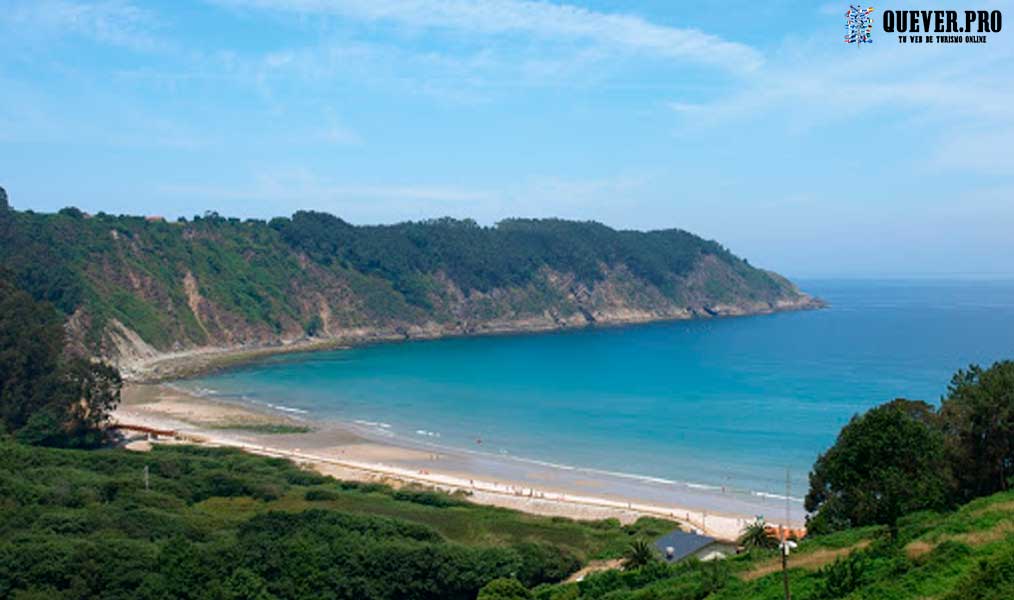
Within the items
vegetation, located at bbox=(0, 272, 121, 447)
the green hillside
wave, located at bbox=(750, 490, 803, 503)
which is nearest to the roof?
the green hillside

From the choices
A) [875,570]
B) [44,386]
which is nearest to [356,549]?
[875,570]

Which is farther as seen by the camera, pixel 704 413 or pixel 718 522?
pixel 704 413

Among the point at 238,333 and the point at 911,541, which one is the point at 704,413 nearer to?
the point at 911,541

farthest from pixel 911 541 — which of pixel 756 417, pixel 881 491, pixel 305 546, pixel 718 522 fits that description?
pixel 756 417

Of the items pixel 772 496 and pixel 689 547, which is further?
pixel 772 496

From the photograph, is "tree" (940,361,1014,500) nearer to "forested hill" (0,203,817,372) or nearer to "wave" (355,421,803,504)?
"wave" (355,421,803,504)

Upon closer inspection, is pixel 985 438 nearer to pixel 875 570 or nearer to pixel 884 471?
pixel 884 471

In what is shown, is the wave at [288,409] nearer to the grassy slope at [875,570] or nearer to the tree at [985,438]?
the grassy slope at [875,570]
